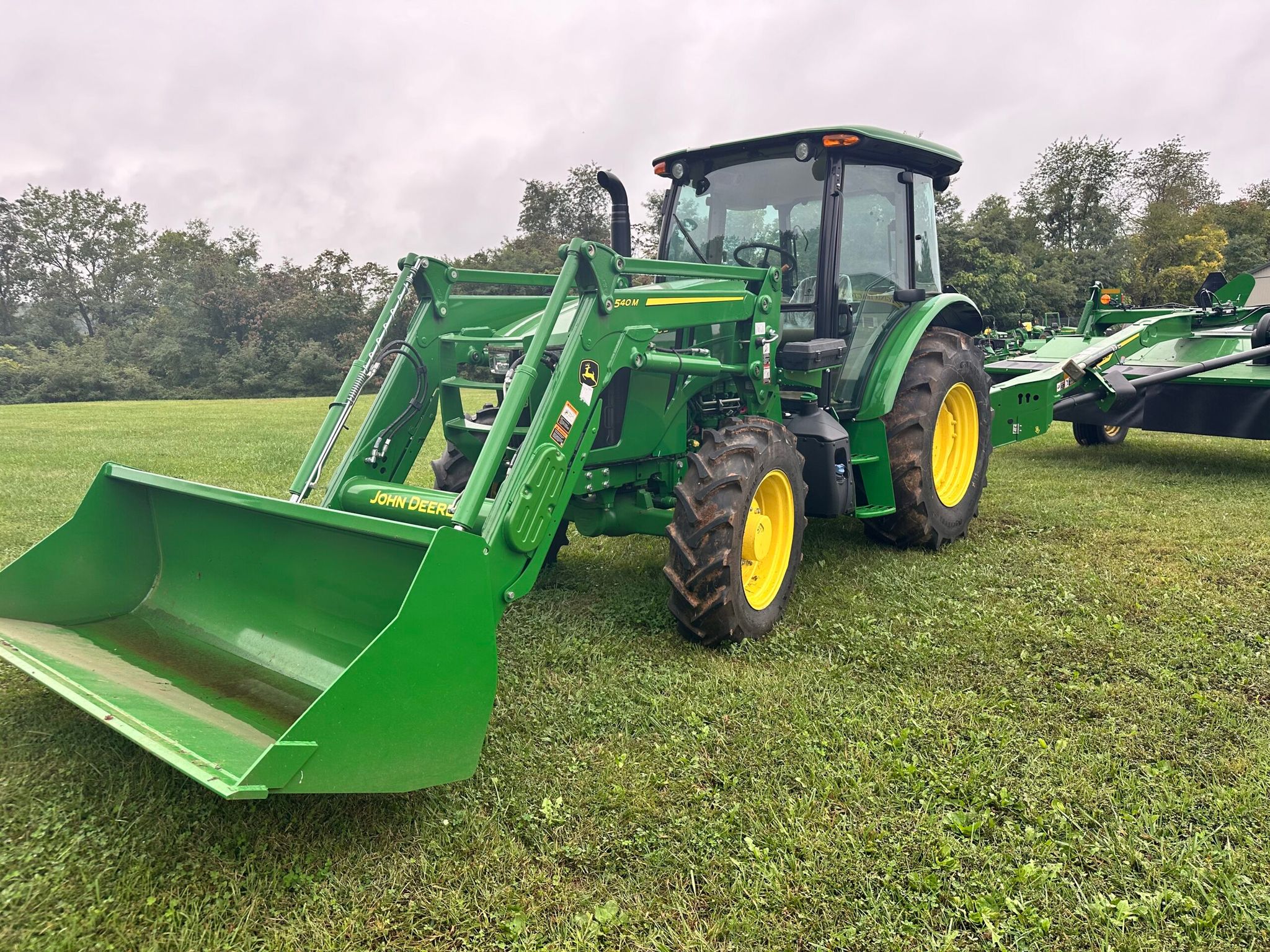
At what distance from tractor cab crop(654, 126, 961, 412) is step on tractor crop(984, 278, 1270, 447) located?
8.42 ft

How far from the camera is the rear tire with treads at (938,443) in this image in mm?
5297

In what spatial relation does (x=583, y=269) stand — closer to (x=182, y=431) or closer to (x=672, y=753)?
(x=672, y=753)

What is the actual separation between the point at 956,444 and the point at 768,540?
2.36 m

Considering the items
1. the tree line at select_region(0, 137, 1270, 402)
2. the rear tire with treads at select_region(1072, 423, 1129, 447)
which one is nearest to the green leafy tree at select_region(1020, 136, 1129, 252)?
the tree line at select_region(0, 137, 1270, 402)

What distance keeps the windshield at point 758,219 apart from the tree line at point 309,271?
82.3 ft

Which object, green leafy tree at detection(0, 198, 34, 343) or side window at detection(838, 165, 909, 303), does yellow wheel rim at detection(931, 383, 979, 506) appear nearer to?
side window at detection(838, 165, 909, 303)

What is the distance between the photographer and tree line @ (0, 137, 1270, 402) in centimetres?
3631

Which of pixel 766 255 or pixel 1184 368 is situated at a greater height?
pixel 766 255

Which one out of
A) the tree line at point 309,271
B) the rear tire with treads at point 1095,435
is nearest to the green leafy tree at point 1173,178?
the tree line at point 309,271

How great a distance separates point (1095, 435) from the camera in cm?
987

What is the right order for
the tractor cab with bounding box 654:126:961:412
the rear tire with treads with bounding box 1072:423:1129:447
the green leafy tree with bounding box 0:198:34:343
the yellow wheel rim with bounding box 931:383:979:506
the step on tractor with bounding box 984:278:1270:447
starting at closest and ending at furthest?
the tractor cab with bounding box 654:126:961:412, the yellow wheel rim with bounding box 931:383:979:506, the step on tractor with bounding box 984:278:1270:447, the rear tire with treads with bounding box 1072:423:1129:447, the green leafy tree with bounding box 0:198:34:343

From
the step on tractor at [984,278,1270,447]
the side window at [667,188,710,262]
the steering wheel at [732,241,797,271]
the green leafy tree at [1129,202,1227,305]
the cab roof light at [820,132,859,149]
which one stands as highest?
the green leafy tree at [1129,202,1227,305]

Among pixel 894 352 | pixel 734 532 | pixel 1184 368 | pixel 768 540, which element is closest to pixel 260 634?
pixel 734 532

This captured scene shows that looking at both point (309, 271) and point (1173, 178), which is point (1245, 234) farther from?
point (309, 271)
